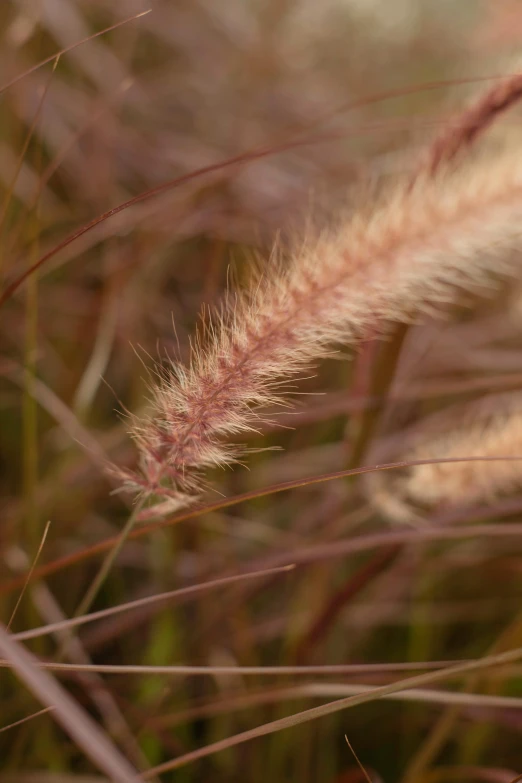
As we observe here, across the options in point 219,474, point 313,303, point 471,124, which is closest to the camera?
point 313,303

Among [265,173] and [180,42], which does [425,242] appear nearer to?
[265,173]

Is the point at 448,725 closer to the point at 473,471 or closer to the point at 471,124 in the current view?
the point at 473,471

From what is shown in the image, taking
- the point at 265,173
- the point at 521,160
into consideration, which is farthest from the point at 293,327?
the point at 265,173

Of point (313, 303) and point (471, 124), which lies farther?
point (471, 124)

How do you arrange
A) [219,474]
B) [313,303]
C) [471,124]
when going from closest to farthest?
1. [313,303]
2. [471,124]
3. [219,474]

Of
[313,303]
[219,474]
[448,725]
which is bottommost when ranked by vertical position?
[448,725]

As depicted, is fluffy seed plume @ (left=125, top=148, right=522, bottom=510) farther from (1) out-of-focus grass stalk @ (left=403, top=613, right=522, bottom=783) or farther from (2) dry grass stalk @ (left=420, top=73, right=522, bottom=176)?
(1) out-of-focus grass stalk @ (left=403, top=613, right=522, bottom=783)

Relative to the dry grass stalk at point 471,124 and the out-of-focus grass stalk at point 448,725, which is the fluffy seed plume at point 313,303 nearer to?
the dry grass stalk at point 471,124

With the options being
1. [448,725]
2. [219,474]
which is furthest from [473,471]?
[219,474]
